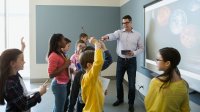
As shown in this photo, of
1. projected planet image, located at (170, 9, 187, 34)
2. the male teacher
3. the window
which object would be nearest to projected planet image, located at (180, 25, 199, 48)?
projected planet image, located at (170, 9, 187, 34)

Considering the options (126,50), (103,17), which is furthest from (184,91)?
(103,17)

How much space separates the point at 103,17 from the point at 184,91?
18.1 ft

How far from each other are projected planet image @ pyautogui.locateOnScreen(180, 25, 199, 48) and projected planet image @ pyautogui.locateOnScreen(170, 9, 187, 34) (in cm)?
8

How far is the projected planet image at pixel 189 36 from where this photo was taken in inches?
106

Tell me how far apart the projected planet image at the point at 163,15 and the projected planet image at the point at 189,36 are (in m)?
A: 0.52

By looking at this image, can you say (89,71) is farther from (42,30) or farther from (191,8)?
(42,30)

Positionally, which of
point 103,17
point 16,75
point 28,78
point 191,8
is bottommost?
point 28,78

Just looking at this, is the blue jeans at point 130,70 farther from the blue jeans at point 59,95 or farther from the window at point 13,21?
the window at point 13,21

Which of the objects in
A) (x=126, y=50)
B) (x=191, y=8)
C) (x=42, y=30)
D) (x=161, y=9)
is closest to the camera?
(x=191, y=8)

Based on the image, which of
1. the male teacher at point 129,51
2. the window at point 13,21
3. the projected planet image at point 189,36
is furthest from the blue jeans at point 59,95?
the window at point 13,21

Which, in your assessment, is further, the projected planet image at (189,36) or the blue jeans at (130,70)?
the blue jeans at (130,70)

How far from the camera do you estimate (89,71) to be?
2.08m

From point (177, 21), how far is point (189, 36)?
37 cm

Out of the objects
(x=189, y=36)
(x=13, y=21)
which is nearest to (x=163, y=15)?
(x=189, y=36)
